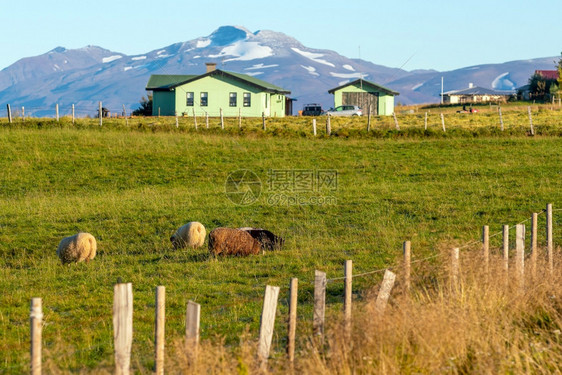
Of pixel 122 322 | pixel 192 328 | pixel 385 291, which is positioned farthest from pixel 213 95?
pixel 122 322

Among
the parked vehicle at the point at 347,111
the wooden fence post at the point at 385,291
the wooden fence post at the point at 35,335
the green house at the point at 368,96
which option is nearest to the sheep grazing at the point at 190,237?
the wooden fence post at the point at 385,291

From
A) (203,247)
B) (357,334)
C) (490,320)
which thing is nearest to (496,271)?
(490,320)

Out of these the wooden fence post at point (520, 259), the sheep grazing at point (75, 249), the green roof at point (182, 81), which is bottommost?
the sheep grazing at point (75, 249)

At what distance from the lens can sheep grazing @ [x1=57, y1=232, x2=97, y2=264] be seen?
60.2ft

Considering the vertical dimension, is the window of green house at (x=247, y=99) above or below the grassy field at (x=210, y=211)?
above

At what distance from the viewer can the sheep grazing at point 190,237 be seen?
1953cm

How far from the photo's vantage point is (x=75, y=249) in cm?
1834

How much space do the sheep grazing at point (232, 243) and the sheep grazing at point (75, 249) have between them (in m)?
3.00

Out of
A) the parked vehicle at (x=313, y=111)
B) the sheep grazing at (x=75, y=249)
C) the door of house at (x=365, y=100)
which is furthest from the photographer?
the door of house at (x=365, y=100)

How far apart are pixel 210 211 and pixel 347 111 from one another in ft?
181

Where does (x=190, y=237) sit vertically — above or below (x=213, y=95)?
below

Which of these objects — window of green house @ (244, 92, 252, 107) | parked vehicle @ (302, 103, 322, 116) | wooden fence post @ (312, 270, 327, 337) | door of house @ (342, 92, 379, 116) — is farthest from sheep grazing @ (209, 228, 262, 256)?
door of house @ (342, 92, 379, 116)

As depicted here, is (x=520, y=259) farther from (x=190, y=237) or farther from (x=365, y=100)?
(x=365, y=100)

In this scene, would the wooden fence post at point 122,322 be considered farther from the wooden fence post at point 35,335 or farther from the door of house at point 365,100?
the door of house at point 365,100
